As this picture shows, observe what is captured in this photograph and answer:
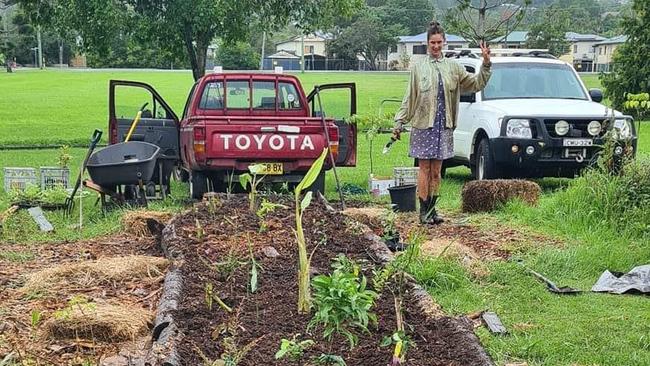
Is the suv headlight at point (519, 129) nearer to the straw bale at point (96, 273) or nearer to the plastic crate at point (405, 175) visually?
the plastic crate at point (405, 175)

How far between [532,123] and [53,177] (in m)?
6.21

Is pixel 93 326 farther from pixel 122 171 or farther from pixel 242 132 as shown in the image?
pixel 242 132

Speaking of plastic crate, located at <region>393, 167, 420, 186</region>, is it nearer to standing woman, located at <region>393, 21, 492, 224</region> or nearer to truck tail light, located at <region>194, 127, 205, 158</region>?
standing woman, located at <region>393, 21, 492, 224</region>

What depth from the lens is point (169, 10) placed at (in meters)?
16.8

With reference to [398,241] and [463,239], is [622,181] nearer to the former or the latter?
[463,239]

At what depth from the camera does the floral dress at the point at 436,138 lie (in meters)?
8.46

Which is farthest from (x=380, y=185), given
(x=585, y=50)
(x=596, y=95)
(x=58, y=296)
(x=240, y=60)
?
(x=585, y=50)

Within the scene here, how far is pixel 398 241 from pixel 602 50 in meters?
104

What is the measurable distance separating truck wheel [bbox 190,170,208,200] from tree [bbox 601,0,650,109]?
70.5 feet

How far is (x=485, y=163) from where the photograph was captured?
1185 cm

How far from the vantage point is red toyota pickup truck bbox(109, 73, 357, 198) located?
10.0 meters

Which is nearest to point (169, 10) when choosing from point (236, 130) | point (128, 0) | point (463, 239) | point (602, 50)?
point (128, 0)

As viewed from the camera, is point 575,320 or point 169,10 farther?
point 169,10

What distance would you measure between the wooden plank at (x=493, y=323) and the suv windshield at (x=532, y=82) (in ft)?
24.5
